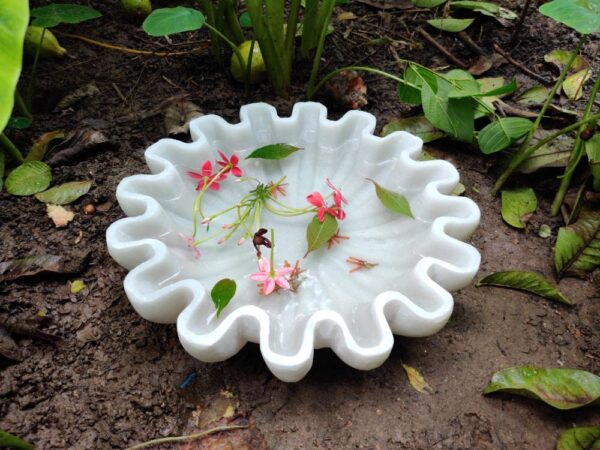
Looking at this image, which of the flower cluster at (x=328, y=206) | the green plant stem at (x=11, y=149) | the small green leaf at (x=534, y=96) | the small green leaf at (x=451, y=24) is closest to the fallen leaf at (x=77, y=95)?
the green plant stem at (x=11, y=149)

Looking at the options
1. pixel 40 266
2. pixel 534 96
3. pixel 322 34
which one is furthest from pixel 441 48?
pixel 40 266

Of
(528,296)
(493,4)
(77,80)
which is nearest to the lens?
(528,296)

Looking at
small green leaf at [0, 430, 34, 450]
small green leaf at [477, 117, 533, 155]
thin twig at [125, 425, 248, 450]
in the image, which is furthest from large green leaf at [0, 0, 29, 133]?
small green leaf at [477, 117, 533, 155]

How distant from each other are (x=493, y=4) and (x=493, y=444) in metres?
1.57

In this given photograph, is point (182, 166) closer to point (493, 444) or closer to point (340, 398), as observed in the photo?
point (340, 398)

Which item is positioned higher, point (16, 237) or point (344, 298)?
point (344, 298)

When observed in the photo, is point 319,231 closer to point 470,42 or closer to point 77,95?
point 77,95

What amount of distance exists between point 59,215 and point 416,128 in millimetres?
1004

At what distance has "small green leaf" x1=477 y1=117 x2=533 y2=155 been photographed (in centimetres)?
132

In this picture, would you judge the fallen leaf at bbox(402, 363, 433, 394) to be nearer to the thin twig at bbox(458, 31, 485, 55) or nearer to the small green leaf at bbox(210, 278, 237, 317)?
the small green leaf at bbox(210, 278, 237, 317)

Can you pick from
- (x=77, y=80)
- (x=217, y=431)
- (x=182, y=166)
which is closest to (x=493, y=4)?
(x=182, y=166)

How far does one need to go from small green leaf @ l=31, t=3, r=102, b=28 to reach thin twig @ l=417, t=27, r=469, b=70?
110 centimetres

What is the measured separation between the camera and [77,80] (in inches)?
64.0

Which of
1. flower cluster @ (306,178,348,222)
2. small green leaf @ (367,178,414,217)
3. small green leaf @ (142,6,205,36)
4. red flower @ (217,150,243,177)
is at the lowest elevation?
red flower @ (217,150,243,177)
